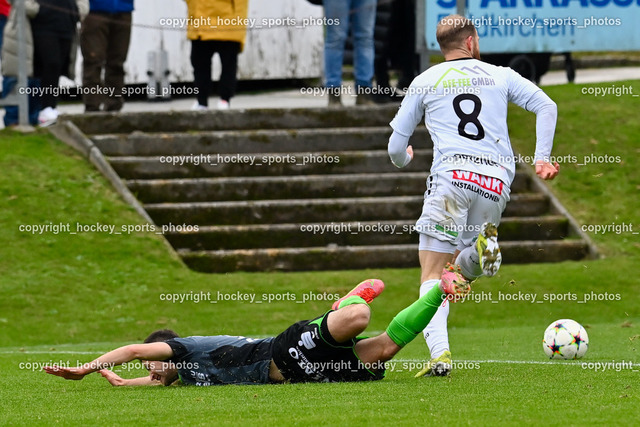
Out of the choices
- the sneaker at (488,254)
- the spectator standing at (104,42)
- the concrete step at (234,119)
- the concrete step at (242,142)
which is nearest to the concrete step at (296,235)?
the concrete step at (242,142)

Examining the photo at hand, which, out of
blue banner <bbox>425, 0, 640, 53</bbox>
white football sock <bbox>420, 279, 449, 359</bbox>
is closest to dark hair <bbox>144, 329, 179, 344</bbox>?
white football sock <bbox>420, 279, 449, 359</bbox>

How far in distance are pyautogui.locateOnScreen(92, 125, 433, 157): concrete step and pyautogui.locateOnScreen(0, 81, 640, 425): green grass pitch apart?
71 cm

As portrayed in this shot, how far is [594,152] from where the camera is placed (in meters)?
16.3

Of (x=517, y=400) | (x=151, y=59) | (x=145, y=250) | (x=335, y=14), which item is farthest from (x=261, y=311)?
(x=151, y=59)

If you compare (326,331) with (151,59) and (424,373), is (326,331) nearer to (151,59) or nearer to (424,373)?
(424,373)

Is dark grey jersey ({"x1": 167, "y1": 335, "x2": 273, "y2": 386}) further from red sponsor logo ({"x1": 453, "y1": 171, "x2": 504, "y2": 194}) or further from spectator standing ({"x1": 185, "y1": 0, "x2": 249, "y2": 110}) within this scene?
spectator standing ({"x1": 185, "y1": 0, "x2": 249, "y2": 110})

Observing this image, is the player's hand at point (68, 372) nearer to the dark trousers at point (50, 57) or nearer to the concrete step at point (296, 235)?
the concrete step at point (296, 235)

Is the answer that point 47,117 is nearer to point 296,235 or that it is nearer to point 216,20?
point 216,20

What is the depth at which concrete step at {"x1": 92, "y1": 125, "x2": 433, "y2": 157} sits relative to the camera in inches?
631

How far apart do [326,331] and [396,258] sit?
23.5 feet

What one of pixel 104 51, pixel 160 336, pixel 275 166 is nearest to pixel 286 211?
pixel 275 166

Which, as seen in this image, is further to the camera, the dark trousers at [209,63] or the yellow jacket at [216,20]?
the dark trousers at [209,63]

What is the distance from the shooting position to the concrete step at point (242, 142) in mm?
16031

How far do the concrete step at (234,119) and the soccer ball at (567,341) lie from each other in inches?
317
